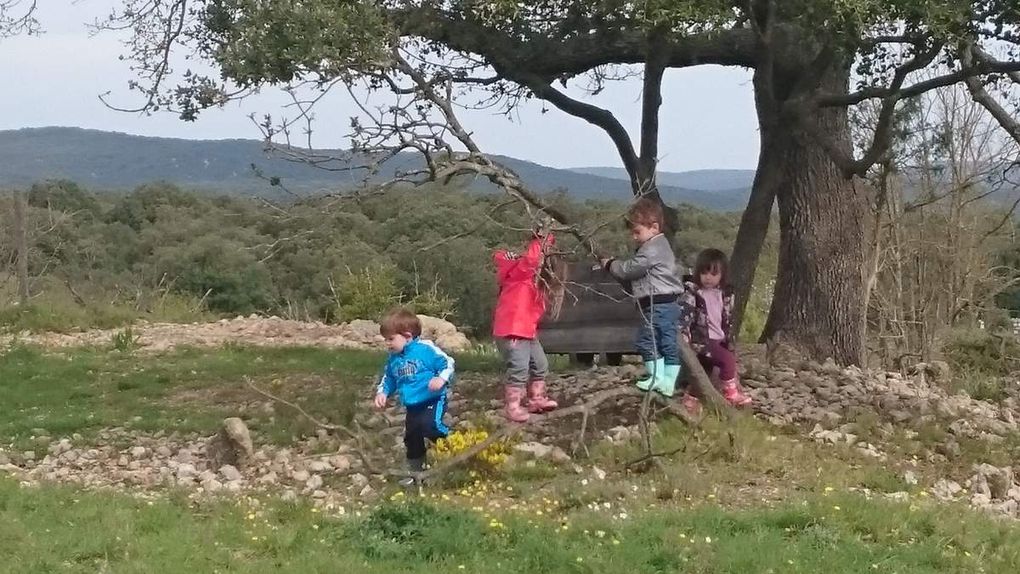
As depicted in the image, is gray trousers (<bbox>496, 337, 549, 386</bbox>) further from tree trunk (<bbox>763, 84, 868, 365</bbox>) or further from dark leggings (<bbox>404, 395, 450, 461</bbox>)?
tree trunk (<bbox>763, 84, 868, 365</bbox>)

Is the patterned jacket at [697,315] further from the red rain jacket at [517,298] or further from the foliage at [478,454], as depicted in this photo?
the foliage at [478,454]

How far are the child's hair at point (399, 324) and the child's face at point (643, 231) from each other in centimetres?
150

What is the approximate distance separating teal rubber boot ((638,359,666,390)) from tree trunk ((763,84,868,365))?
122 inches

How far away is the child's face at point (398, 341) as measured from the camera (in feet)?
22.4

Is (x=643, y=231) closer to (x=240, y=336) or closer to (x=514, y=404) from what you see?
(x=514, y=404)

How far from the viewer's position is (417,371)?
22.7 feet

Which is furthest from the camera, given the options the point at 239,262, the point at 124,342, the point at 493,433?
the point at 239,262


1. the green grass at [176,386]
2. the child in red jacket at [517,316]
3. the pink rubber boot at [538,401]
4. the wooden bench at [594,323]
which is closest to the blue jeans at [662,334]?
the child in red jacket at [517,316]

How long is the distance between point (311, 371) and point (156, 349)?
9.89ft

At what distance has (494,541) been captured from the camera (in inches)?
216

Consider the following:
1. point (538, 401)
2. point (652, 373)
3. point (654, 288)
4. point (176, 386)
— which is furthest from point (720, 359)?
point (176, 386)

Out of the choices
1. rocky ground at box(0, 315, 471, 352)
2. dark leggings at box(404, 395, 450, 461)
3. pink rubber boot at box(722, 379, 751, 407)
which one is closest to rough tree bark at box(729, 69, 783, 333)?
pink rubber boot at box(722, 379, 751, 407)

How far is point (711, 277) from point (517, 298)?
1.52m

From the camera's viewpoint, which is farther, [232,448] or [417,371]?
[232,448]
